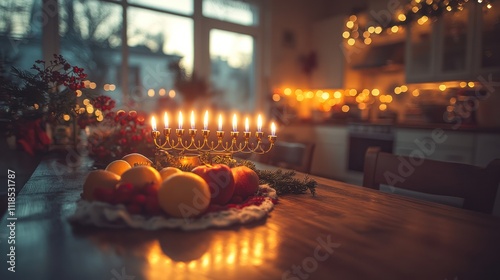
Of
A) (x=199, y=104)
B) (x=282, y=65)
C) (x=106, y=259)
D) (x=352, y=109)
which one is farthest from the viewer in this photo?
(x=282, y=65)

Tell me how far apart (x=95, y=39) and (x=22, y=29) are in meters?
0.66

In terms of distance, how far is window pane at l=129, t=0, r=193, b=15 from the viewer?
3.88m

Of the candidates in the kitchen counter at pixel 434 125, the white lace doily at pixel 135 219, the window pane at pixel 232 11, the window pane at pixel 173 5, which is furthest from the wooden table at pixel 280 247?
the window pane at pixel 232 11

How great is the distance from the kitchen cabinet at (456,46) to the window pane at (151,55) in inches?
107

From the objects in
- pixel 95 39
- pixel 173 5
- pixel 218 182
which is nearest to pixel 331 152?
pixel 173 5

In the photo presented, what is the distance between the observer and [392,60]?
13.7ft

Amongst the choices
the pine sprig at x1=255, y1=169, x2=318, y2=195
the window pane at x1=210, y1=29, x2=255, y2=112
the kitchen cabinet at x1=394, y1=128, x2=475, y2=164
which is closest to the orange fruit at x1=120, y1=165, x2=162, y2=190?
the pine sprig at x1=255, y1=169, x2=318, y2=195

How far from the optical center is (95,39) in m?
3.57

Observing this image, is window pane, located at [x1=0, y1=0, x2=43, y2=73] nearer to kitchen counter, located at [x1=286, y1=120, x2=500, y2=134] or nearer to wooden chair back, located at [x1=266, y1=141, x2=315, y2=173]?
wooden chair back, located at [x1=266, y1=141, x2=315, y2=173]

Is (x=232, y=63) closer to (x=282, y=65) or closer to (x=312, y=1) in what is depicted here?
(x=282, y=65)

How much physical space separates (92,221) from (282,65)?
459 centimetres

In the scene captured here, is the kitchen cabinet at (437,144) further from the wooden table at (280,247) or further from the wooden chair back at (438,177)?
the wooden table at (280,247)

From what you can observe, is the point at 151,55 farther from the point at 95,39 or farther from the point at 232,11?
the point at 232,11

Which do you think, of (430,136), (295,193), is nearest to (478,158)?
(430,136)
